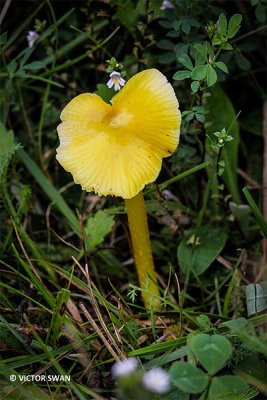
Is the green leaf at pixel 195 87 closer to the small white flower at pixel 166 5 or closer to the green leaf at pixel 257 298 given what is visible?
the small white flower at pixel 166 5

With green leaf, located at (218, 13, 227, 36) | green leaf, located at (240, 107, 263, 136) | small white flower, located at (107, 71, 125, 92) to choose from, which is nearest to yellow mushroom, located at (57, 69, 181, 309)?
small white flower, located at (107, 71, 125, 92)

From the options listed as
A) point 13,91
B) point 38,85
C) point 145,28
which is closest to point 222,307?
point 145,28

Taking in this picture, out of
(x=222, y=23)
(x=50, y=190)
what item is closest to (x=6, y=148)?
(x=50, y=190)

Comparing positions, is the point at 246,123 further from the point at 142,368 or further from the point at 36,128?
the point at 142,368

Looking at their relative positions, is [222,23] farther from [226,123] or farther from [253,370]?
[253,370]

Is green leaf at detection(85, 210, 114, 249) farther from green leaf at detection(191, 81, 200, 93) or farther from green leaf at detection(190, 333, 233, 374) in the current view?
green leaf at detection(190, 333, 233, 374)
